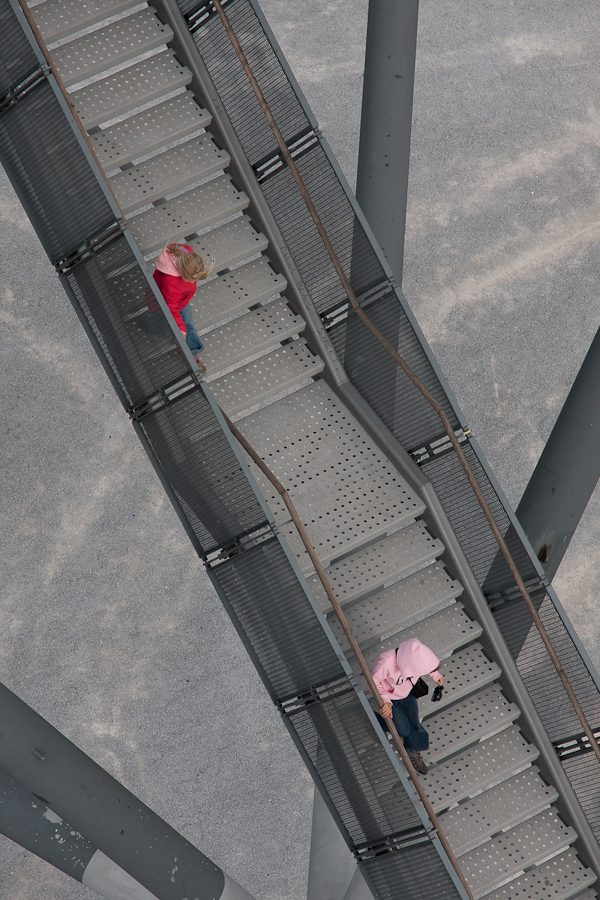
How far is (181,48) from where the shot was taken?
1104 cm

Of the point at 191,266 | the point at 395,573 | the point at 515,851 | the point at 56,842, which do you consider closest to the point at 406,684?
the point at 395,573

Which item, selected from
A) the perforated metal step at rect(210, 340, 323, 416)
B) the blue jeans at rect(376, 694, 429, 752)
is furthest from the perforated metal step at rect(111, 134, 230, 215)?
the blue jeans at rect(376, 694, 429, 752)

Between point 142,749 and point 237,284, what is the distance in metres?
9.83

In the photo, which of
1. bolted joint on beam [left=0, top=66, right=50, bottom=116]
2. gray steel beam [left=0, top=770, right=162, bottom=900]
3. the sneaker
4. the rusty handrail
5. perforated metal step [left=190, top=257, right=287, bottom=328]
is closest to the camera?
bolted joint on beam [left=0, top=66, right=50, bottom=116]

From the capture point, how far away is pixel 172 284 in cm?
938

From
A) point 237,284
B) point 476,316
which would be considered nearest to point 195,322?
point 237,284

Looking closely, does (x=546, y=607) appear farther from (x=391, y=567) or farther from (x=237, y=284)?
(x=237, y=284)

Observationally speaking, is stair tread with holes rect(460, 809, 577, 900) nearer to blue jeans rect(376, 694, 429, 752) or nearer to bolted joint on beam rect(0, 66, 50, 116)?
blue jeans rect(376, 694, 429, 752)

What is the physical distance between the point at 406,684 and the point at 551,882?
3.56m

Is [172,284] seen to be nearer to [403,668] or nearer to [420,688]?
[403,668]

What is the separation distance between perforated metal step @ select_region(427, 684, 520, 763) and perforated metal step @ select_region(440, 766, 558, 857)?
68 cm

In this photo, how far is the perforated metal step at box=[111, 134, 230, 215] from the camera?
34.8 ft

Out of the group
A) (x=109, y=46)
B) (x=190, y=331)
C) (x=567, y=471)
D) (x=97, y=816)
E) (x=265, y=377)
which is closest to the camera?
(x=97, y=816)

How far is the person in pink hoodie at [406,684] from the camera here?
909 centimetres
